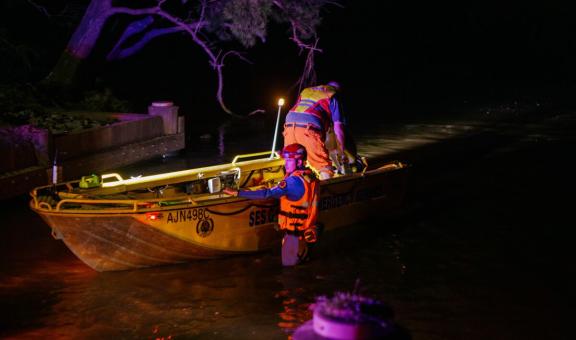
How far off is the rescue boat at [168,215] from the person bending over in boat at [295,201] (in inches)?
11.7

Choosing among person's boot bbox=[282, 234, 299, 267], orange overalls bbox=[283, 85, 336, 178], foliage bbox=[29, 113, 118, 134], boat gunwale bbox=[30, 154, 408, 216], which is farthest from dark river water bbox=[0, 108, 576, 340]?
foliage bbox=[29, 113, 118, 134]

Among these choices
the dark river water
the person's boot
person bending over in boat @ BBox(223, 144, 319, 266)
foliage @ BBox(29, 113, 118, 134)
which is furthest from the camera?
foliage @ BBox(29, 113, 118, 134)

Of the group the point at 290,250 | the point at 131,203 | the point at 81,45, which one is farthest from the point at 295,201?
the point at 81,45

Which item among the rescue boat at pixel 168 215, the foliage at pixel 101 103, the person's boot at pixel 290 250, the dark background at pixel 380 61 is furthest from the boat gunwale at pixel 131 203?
the dark background at pixel 380 61

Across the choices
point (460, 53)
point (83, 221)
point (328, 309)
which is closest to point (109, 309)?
point (83, 221)

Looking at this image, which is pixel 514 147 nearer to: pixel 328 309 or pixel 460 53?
pixel 328 309

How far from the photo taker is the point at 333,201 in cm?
1121

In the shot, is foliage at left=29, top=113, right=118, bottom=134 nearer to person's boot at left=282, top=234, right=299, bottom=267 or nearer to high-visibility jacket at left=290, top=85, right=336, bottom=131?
high-visibility jacket at left=290, top=85, right=336, bottom=131

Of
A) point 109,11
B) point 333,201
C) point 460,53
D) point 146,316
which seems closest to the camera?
point 146,316

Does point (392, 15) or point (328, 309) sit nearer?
point (328, 309)

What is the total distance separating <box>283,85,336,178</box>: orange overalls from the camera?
11.3m

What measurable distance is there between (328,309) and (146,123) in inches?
561

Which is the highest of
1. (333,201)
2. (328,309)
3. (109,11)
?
(109,11)

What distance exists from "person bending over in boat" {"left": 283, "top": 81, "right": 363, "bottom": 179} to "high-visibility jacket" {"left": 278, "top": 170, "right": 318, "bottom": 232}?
4.83 feet
